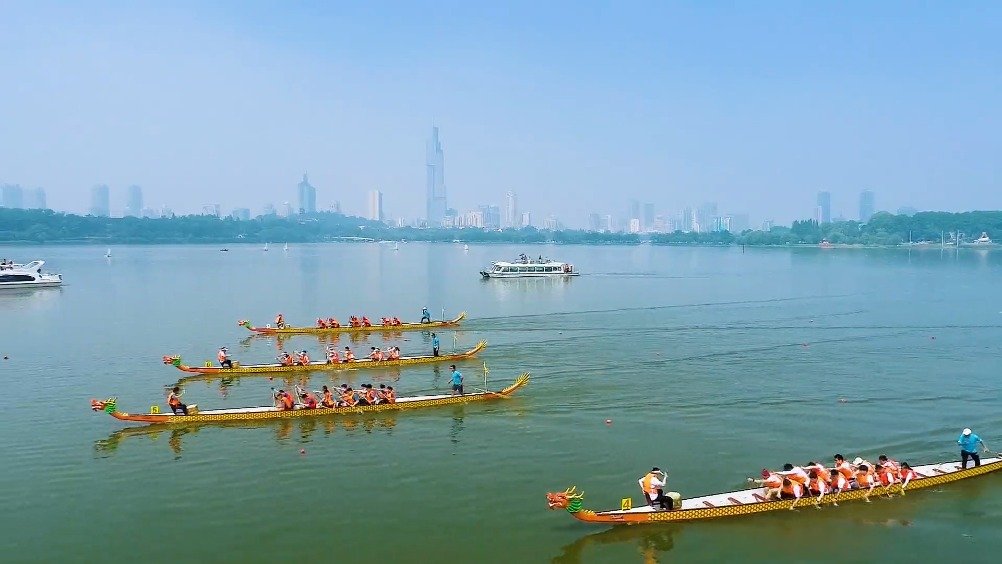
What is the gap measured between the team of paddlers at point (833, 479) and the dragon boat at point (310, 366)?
70.1 ft

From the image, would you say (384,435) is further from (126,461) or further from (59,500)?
(59,500)

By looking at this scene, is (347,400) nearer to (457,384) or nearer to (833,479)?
(457,384)

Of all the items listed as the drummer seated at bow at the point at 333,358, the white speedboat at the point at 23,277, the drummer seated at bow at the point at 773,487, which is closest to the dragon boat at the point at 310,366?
the drummer seated at bow at the point at 333,358

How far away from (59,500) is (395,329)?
3166 cm

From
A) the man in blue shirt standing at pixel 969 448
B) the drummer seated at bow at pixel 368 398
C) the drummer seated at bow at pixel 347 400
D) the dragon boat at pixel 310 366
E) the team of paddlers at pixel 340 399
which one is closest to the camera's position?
the man in blue shirt standing at pixel 969 448

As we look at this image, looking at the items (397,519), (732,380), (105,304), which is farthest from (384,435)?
(105,304)

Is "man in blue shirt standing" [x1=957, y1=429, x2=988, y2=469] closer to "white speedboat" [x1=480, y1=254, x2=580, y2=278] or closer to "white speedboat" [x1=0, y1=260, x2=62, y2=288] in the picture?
"white speedboat" [x1=480, y1=254, x2=580, y2=278]

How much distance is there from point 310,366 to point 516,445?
51.7 feet

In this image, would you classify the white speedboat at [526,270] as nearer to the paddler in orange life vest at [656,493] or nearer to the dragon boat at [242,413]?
the dragon boat at [242,413]

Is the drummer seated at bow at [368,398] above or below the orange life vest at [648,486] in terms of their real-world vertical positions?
above

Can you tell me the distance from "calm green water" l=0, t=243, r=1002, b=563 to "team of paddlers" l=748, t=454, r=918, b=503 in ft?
1.98

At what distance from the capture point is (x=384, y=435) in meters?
26.8

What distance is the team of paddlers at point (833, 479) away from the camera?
20.0 m

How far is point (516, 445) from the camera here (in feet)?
84.0
